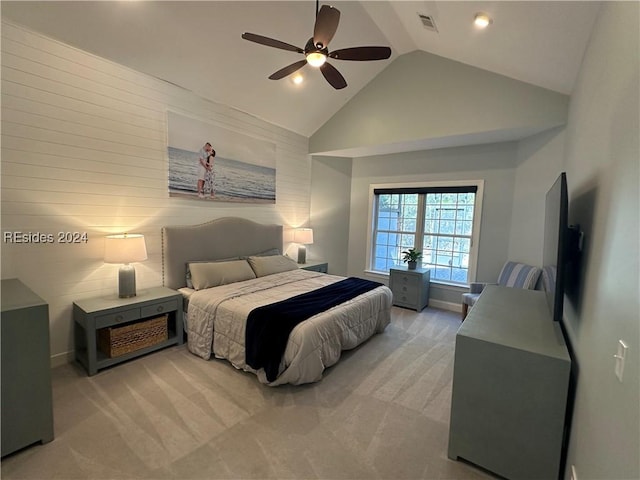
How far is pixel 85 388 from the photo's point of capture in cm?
247

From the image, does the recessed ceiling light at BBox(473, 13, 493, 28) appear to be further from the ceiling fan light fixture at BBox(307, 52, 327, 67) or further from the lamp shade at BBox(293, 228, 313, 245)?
the lamp shade at BBox(293, 228, 313, 245)

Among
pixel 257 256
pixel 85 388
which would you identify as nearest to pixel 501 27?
pixel 257 256

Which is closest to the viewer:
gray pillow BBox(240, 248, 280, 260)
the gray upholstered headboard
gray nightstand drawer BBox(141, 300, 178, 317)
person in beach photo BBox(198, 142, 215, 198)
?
gray nightstand drawer BBox(141, 300, 178, 317)

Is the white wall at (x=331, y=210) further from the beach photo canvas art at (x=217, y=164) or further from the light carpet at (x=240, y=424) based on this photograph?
the light carpet at (x=240, y=424)

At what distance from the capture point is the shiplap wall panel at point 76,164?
2473mm

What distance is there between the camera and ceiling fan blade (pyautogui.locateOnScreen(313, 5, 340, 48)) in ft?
6.60

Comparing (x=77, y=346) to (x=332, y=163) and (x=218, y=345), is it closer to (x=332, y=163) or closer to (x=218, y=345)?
(x=218, y=345)

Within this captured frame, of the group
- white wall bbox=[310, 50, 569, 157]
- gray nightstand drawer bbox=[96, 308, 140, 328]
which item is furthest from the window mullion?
gray nightstand drawer bbox=[96, 308, 140, 328]

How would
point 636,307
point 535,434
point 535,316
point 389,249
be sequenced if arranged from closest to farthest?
point 636,307
point 535,434
point 535,316
point 389,249

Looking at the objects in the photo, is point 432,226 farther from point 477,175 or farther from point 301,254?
point 301,254

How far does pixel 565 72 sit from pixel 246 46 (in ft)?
10.3

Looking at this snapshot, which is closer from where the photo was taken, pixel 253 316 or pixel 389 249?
pixel 253 316

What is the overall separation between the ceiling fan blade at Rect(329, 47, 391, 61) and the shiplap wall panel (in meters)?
2.03

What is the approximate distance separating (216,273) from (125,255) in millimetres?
987
